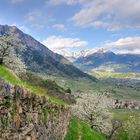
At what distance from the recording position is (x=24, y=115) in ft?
90.7

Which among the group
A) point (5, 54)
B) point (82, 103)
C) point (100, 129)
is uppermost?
point (5, 54)

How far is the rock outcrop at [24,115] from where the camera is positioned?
2473 centimetres

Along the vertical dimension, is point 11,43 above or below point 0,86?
above

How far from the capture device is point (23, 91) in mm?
26766

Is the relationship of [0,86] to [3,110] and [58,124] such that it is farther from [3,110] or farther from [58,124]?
[58,124]

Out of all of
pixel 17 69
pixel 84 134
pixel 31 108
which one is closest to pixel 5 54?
pixel 17 69

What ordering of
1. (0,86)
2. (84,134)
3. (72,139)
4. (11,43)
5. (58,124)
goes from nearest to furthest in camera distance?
(0,86), (58,124), (72,139), (84,134), (11,43)

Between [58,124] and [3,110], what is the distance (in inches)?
569

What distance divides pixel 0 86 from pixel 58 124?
1566cm

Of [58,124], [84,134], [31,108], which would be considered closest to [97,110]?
[84,134]

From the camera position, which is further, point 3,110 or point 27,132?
point 27,132

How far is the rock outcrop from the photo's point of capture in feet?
81.1

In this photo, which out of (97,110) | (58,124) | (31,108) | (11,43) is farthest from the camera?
(97,110)

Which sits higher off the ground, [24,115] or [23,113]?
[23,113]
